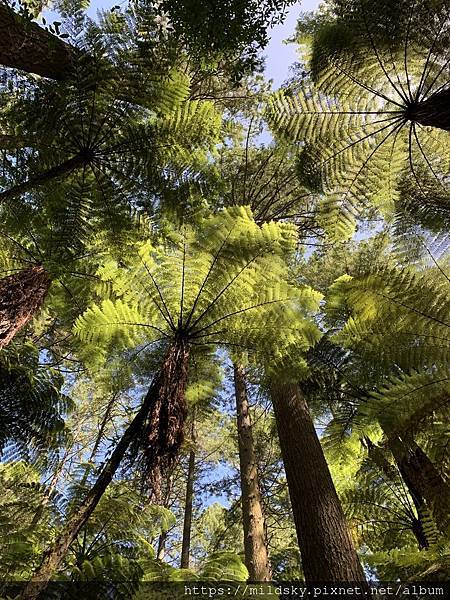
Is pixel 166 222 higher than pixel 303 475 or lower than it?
higher

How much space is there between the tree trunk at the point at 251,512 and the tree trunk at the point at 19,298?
7.60 ft

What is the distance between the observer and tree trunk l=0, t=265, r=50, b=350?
279 centimetres

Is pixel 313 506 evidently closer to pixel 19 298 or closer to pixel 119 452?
pixel 119 452

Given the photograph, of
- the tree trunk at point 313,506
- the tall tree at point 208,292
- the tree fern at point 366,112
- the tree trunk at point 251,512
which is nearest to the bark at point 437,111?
the tree fern at point 366,112

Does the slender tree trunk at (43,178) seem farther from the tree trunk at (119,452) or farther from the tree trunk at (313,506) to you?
the tree trunk at (313,506)

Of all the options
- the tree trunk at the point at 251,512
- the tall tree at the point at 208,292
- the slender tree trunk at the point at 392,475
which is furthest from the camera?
the tree trunk at the point at 251,512

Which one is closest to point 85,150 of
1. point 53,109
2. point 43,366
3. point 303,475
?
point 53,109

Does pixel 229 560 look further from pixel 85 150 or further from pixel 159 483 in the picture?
pixel 85 150

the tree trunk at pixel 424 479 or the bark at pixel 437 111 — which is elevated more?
the bark at pixel 437 111

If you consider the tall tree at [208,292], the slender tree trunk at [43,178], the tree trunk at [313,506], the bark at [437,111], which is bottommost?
the tree trunk at [313,506]

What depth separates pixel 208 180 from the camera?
4.01 m

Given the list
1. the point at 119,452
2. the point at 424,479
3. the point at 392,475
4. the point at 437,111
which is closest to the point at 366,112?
the point at 437,111

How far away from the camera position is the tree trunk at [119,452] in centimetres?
158

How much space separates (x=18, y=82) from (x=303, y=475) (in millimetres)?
3932
